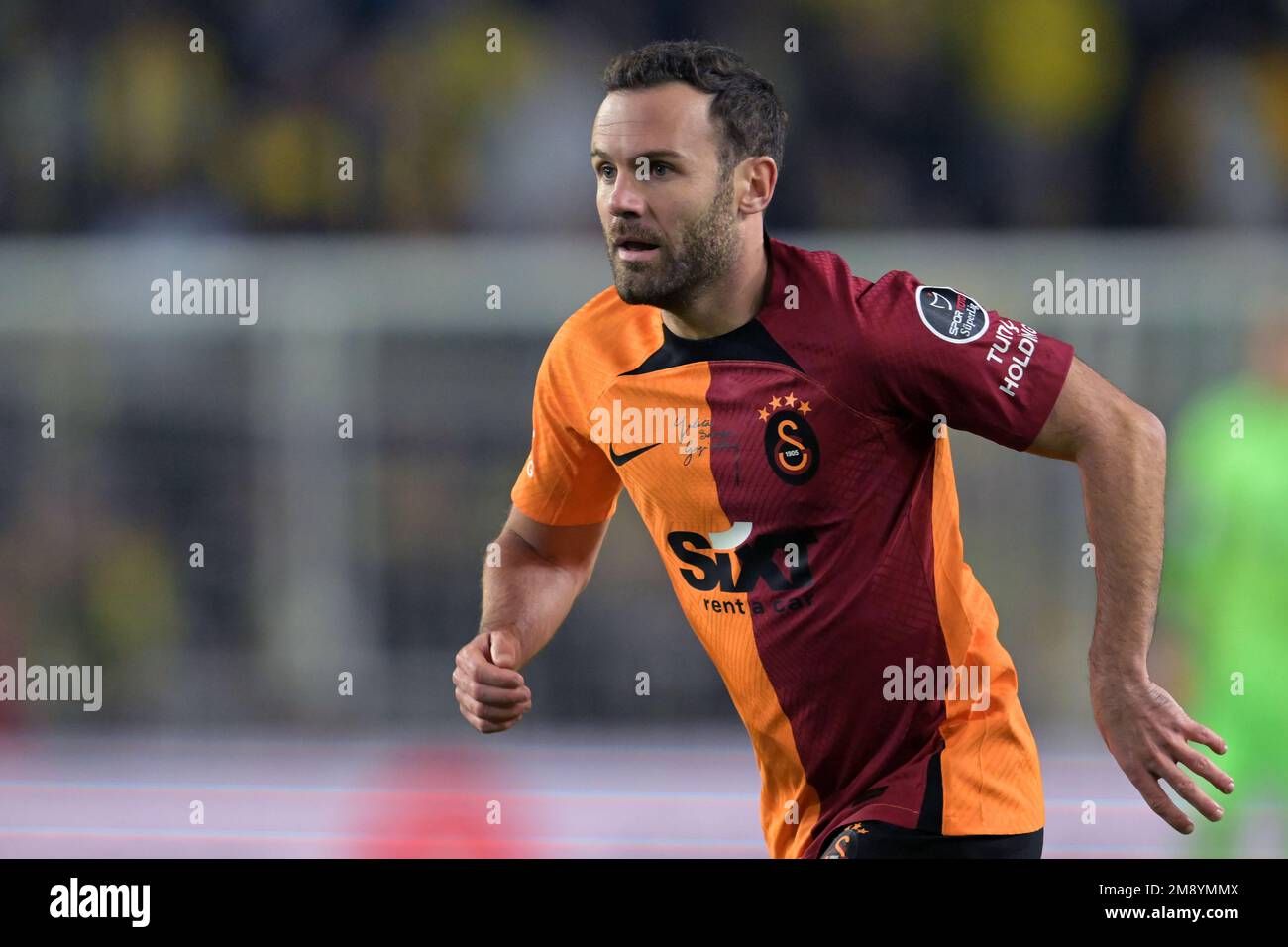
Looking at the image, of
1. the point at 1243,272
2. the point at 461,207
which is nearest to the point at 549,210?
the point at 461,207

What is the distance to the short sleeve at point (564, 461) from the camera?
3361 mm

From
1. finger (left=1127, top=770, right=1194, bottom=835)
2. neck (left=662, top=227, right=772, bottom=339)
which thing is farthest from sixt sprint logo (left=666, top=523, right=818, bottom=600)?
finger (left=1127, top=770, right=1194, bottom=835)

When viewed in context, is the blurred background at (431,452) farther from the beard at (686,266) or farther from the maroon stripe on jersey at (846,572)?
the beard at (686,266)

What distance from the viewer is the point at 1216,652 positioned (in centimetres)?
537

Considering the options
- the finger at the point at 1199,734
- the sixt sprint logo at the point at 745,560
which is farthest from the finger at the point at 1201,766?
the sixt sprint logo at the point at 745,560

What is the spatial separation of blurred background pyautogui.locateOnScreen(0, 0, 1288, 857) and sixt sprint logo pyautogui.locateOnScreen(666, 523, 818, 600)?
3.13 metres

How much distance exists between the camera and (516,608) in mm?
3428

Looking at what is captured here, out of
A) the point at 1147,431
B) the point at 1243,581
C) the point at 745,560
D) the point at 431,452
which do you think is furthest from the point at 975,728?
the point at 431,452

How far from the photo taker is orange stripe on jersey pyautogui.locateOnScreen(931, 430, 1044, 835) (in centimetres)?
305

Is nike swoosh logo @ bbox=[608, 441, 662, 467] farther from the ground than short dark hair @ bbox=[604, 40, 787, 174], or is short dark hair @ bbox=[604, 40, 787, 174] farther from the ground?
short dark hair @ bbox=[604, 40, 787, 174]

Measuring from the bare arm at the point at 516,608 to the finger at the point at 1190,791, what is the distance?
122cm

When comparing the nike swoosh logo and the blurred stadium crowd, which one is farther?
the blurred stadium crowd
